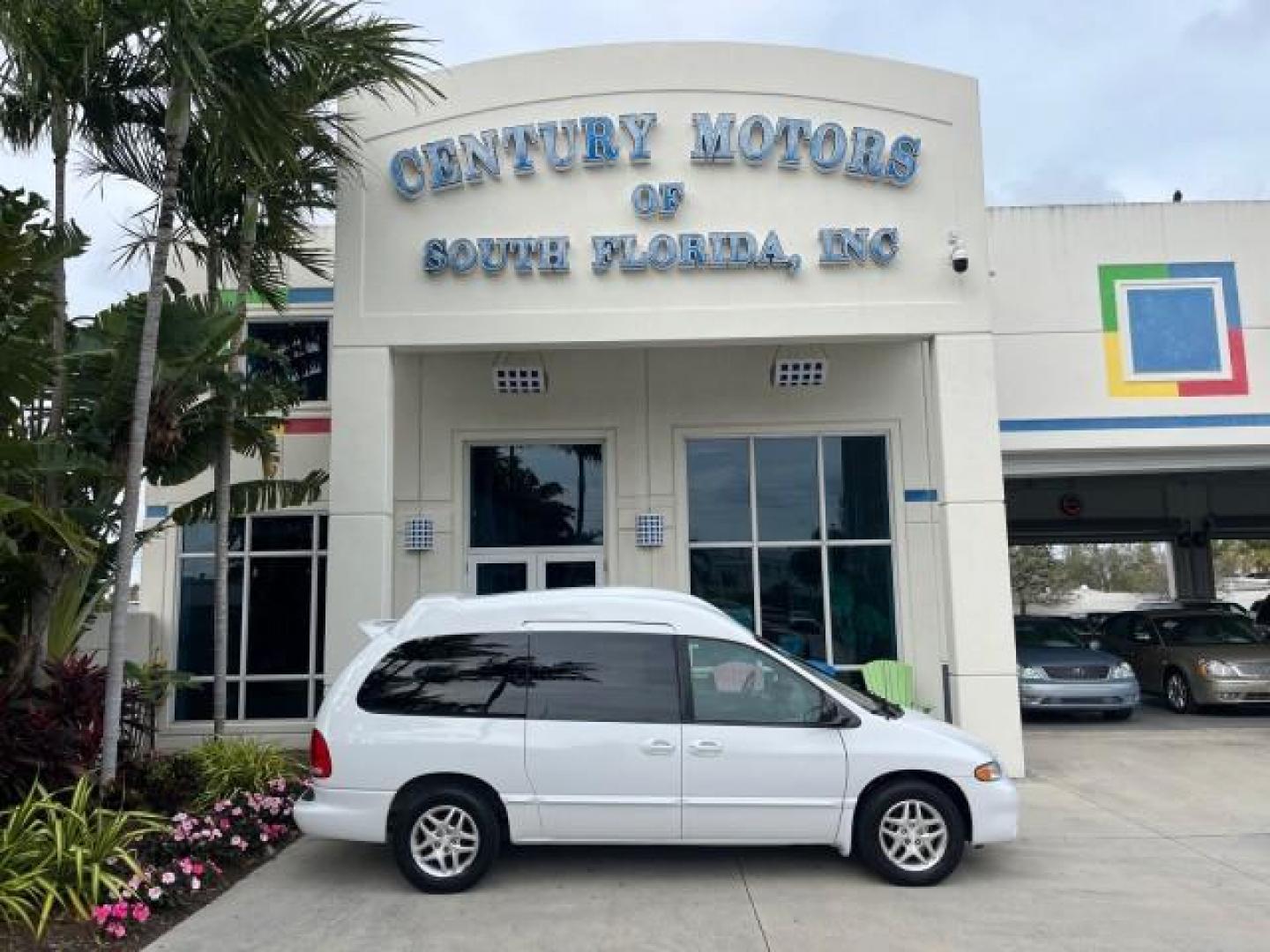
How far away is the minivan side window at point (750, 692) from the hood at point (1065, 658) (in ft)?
27.6

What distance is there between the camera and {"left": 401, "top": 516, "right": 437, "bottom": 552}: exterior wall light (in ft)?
38.8

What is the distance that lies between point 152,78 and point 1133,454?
1175 centimetres

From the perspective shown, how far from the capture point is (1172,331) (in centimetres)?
1261

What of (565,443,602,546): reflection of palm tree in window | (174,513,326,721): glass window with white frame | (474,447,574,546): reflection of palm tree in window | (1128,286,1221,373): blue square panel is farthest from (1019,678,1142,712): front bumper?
(174,513,326,721): glass window with white frame

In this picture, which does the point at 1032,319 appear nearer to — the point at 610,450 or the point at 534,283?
the point at 610,450

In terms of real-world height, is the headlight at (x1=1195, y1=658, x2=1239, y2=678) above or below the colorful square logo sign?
below

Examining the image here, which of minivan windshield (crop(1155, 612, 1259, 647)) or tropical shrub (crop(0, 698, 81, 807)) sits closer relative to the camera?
tropical shrub (crop(0, 698, 81, 807))

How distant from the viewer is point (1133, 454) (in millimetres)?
12719

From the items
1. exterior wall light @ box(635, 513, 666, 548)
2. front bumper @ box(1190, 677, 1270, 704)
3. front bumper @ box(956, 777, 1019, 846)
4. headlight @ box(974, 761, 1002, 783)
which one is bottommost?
front bumper @ box(1190, 677, 1270, 704)

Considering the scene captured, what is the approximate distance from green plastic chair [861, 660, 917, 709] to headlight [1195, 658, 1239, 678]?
233 inches

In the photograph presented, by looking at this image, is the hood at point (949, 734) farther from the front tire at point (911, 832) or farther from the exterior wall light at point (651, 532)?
the exterior wall light at point (651, 532)

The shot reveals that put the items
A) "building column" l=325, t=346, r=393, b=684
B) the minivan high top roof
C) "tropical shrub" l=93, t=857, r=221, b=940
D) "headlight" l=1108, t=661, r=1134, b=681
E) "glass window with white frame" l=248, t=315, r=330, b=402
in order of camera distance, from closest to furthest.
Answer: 1. "tropical shrub" l=93, t=857, r=221, b=940
2. the minivan high top roof
3. "building column" l=325, t=346, r=393, b=684
4. "glass window with white frame" l=248, t=315, r=330, b=402
5. "headlight" l=1108, t=661, r=1134, b=681

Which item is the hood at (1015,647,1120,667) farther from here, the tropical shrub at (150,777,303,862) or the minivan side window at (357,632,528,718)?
the tropical shrub at (150,777,303,862)

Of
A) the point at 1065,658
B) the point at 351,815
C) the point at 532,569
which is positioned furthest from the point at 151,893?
the point at 1065,658
